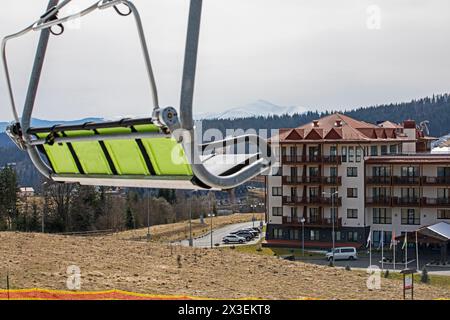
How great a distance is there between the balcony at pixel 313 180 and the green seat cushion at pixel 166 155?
3541cm

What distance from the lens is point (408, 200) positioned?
35.2 m

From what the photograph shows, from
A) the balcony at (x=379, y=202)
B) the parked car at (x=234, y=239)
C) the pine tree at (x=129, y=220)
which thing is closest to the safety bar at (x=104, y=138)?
the balcony at (x=379, y=202)

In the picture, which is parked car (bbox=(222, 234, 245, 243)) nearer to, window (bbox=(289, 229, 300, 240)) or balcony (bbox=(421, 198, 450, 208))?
window (bbox=(289, 229, 300, 240))

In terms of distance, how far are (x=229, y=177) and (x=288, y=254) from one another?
3280cm

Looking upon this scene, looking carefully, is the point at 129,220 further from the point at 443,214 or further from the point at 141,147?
the point at 141,147

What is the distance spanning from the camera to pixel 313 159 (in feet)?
121

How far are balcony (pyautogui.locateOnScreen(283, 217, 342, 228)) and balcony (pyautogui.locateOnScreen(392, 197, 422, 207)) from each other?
3.07 m

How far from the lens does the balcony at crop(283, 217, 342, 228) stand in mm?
36500

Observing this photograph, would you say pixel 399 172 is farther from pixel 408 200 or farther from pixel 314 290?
pixel 314 290

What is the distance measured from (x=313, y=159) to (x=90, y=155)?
35.4 meters

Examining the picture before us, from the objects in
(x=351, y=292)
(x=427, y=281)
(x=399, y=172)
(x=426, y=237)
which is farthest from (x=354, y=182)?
(x=351, y=292)

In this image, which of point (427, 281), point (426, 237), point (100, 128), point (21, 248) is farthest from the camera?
point (426, 237)

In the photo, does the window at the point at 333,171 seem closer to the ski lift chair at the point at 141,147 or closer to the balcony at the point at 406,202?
the balcony at the point at 406,202

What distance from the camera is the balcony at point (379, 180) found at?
35875 millimetres
